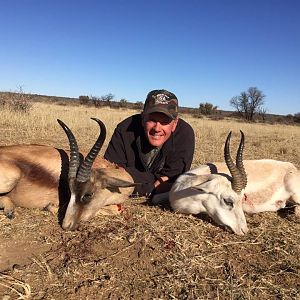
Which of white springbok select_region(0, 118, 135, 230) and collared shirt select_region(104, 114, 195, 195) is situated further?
collared shirt select_region(104, 114, 195, 195)

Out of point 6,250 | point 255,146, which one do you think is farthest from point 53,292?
point 255,146

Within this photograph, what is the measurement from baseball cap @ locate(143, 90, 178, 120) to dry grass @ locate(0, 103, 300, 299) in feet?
4.38

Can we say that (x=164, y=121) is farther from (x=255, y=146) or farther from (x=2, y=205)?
(x=255, y=146)

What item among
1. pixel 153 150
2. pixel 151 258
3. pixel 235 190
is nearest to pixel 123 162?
pixel 153 150

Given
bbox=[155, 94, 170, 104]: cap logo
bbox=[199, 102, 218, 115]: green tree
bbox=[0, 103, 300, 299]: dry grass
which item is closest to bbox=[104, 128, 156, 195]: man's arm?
bbox=[0, 103, 300, 299]: dry grass

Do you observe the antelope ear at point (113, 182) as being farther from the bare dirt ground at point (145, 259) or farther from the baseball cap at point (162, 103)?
A: the baseball cap at point (162, 103)

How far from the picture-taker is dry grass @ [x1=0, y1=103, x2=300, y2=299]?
10.2 ft

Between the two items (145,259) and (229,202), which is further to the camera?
(229,202)

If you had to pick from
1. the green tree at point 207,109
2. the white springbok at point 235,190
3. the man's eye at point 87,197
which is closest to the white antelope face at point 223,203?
the white springbok at point 235,190

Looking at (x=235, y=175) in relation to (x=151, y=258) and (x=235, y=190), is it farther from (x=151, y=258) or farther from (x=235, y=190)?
(x=151, y=258)

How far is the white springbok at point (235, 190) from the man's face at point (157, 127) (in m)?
0.64

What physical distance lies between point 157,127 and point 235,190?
4.76ft

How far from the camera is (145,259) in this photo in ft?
12.1

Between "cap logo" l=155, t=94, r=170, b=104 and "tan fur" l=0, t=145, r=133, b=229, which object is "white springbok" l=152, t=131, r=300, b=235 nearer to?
"tan fur" l=0, t=145, r=133, b=229
